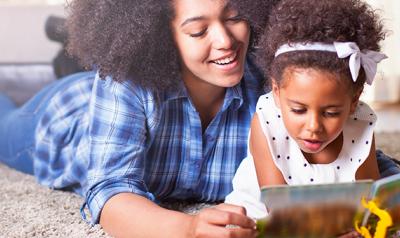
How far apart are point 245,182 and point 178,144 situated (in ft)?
0.63

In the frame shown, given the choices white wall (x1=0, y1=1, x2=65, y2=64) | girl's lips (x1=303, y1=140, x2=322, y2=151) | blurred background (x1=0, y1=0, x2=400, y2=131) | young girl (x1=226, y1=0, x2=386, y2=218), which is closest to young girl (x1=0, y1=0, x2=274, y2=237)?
young girl (x1=226, y1=0, x2=386, y2=218)

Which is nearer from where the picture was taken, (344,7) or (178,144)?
(344,7)

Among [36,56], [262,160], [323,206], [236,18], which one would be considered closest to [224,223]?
[323,206]

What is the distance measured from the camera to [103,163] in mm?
1382

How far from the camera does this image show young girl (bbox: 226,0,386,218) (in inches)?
44.9

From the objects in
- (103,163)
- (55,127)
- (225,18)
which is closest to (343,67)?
(225,18)

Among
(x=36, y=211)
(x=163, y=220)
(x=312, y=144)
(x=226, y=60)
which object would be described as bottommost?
(x=36, y=211)

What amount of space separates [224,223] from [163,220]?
184mm

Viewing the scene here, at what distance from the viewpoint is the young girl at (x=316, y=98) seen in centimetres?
114

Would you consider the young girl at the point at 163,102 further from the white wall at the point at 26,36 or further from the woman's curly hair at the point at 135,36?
the white wall at the point at 26,36

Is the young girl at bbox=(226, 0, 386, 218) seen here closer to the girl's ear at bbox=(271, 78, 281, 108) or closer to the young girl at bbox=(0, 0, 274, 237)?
the girl's ear at bbox=(271, 78, 281, 108)

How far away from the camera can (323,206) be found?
3.36ft

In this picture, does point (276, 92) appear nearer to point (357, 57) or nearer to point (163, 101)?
point (357, 57)

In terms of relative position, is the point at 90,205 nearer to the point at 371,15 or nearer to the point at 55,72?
the point at 371,15
